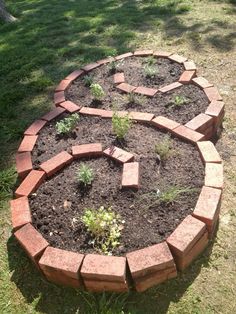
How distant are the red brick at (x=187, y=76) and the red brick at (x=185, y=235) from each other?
86.3 inches

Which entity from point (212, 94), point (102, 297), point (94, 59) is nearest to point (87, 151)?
point (102, 297)

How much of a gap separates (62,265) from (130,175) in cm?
100

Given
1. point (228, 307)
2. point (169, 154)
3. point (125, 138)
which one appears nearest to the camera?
point (228, 307)

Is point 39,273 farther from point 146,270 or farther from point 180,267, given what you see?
point 180,267

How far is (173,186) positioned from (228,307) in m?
1.05

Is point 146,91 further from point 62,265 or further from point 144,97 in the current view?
point 62,265

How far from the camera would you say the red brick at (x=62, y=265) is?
268cm

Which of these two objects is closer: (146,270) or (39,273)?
(146,270)

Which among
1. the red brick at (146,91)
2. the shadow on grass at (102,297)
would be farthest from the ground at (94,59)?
the red brick at (146,91)

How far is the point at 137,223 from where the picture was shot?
2975 millimetres

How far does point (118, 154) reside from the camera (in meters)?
3.52

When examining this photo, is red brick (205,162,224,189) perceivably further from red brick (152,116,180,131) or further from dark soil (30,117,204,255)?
red brick (152,116,180,131)

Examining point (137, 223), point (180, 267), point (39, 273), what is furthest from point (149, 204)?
point (39, 273)

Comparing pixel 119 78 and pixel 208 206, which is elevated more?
pixel 119 78
